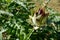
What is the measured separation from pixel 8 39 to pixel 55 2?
4.92 ft

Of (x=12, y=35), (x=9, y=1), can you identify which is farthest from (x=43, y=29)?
(x=9, y=1)

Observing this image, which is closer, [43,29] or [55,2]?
[43,29]

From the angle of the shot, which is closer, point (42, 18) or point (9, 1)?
point (42, 18)

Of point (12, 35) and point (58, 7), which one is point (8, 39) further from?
point (58, 7)

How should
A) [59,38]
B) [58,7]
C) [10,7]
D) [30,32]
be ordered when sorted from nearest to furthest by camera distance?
[30,32] → [59,38] → [10,7] → [58,7]

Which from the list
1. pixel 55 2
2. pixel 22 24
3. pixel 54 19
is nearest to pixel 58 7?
pixel 55 2

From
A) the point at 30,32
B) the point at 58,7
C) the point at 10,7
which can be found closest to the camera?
the point at 30,32

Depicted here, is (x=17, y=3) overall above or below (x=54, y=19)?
above

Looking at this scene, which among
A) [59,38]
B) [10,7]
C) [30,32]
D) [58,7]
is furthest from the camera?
[58,7]

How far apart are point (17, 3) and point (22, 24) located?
13.7 inches

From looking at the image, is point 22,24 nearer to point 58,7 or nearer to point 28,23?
point 28,23

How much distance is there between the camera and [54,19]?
2.84m

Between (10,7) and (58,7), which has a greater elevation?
(10,7)

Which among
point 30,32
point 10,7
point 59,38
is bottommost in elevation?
point 59,38
